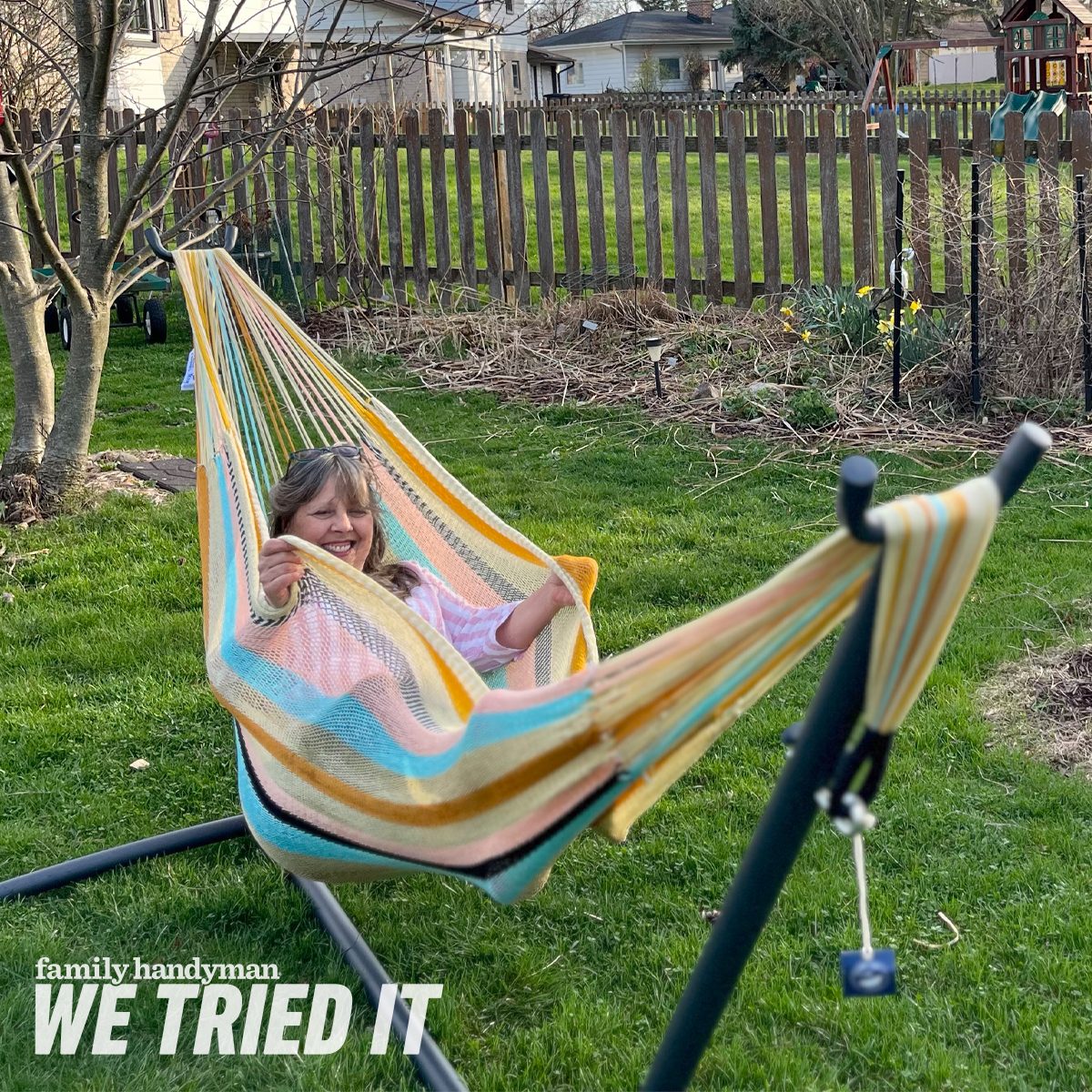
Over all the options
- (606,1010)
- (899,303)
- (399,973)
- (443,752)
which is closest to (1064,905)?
(606,1010)

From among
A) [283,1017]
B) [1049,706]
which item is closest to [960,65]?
[1049,706]

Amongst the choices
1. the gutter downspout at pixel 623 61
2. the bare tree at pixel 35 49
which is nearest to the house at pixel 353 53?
the bare tree at pixel 35 49

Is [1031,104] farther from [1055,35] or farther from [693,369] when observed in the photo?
[693,369]

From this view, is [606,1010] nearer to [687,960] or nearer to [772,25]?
[687,960]

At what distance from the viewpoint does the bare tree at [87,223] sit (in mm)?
4070

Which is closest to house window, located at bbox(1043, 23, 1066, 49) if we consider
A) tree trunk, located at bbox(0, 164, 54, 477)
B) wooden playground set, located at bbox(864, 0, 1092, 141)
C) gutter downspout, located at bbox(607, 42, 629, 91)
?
wooden playground set, located at bbox(864, 0, 1092, 141)

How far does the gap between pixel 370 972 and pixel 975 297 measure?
3.84 meters

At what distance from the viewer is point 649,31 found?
1588 inches

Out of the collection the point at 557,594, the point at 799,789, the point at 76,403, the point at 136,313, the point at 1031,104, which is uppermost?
the point at 1031,104

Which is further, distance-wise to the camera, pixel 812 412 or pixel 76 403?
pixel 812 412

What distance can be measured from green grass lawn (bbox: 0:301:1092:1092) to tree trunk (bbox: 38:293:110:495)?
0.60 metres

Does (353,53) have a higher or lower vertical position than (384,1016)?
higher

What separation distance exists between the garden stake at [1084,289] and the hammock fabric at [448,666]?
3.24 meters

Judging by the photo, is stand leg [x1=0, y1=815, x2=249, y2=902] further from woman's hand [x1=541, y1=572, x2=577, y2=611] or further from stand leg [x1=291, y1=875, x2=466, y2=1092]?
woman's hand [x1=541, y1=572, x2=577, y2=611]
